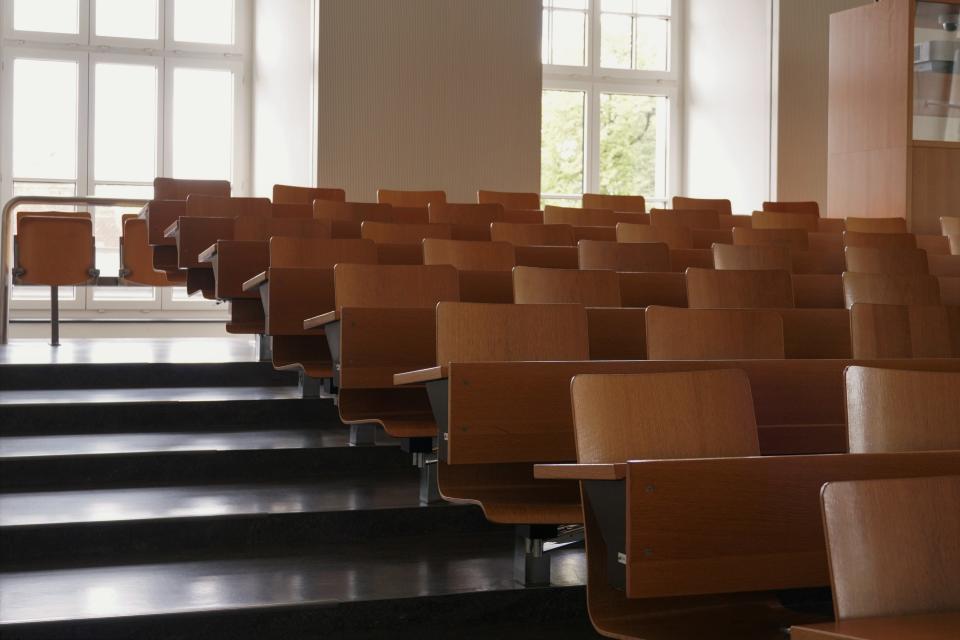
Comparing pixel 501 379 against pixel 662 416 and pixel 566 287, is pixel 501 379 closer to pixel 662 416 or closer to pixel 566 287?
pixel 662 416

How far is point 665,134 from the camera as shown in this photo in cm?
627

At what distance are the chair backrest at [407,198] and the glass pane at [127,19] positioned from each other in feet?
8.53

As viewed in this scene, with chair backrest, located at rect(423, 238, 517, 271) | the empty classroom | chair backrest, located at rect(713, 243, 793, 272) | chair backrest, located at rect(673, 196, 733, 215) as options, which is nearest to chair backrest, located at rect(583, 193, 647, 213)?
the empty classroom

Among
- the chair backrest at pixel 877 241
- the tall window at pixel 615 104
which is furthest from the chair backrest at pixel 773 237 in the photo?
the tall window at pixel 615 104

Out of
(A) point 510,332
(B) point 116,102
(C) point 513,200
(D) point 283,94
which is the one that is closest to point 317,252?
(A) point 510,332

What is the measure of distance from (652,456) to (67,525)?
98cm

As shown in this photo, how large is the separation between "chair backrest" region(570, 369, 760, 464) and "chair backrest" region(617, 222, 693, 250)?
176 cm

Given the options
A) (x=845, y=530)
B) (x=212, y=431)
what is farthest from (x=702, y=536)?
(x=212, y=431)

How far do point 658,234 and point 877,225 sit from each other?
3.59ft

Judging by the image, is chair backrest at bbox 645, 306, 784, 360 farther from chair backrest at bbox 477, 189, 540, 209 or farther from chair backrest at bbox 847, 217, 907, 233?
chair backrest at bbox 477, 189, 540, 209

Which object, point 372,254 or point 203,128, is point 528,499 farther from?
point 203,128

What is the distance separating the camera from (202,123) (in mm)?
6055

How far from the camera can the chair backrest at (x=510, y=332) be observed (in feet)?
6.00

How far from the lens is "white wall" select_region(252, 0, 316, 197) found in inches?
195
